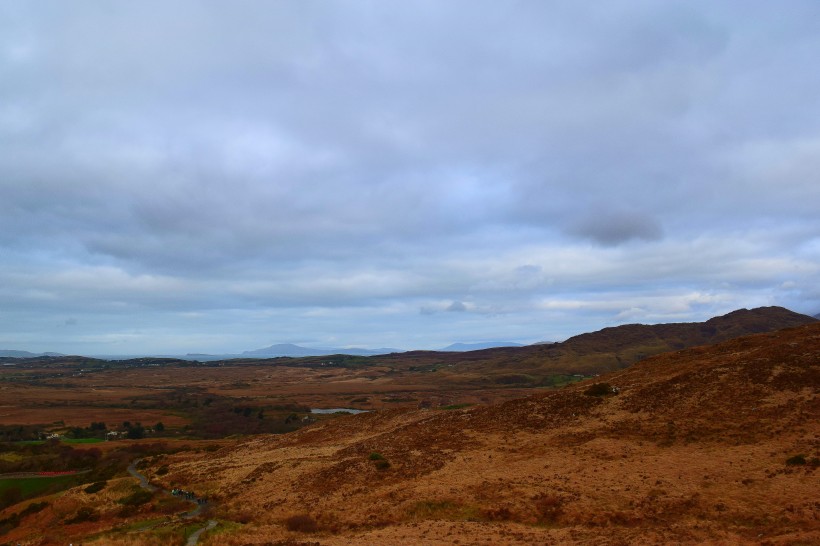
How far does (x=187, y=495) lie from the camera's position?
40.8 metres

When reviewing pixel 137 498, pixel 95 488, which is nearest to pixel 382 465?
pixel 137 498

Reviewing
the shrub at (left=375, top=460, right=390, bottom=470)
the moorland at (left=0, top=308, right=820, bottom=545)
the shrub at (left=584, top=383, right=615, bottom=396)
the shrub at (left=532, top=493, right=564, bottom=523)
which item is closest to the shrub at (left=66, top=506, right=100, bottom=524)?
the moorland at (left=0, top=308, right=820, bottom=545)

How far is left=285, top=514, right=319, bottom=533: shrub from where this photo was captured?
2958 centimetres

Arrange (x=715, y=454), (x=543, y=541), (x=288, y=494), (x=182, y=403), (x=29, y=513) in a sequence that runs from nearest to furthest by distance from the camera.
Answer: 1. (x=543, y=541)
2. (x=715, y=454)
3. (x=288, y=494)
4. (x=29, y=513)
5. (x=182, y=403)

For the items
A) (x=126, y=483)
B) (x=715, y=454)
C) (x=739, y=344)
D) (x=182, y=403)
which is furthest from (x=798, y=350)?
(x=182, y=403)

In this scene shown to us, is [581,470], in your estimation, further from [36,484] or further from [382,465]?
[36,484]

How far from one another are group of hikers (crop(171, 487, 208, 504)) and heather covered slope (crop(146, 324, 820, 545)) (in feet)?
3.89

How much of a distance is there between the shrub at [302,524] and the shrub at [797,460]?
1095 inches

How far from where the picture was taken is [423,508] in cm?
3058

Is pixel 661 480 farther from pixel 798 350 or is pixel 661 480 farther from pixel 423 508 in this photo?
pixel 798 350

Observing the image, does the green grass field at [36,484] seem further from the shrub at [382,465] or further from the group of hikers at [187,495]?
the shrub at [382,465]

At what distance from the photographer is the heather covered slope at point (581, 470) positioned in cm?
2523

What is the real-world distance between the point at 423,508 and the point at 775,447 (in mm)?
22495

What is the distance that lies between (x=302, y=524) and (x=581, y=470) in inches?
722
